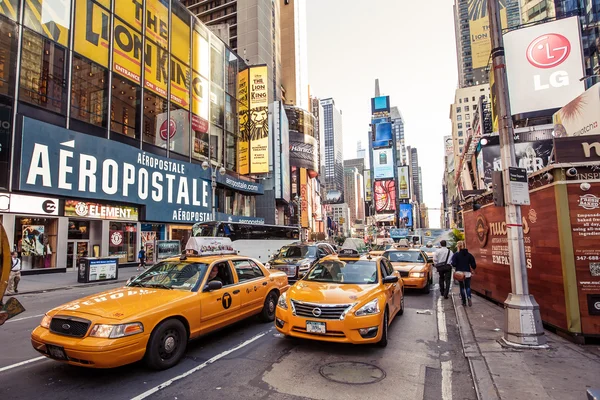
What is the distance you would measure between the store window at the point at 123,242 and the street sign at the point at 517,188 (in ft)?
86.7

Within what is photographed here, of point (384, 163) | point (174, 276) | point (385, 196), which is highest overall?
point (384, 163)

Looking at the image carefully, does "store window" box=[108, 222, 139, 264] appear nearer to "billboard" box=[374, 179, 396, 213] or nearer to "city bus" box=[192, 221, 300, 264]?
"city bus" box=[192, 221, 300, 264]

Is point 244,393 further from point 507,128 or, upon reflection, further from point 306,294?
point 507,128

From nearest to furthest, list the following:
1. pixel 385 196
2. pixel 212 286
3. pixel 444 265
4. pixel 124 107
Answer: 1. pixel 212 286
2. pixel 444 265
3. pixel 124 107
4. pixel 385 196

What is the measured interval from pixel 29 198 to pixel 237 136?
26685 millimetres

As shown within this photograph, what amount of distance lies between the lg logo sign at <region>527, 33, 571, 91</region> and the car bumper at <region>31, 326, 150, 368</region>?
22.2 meters

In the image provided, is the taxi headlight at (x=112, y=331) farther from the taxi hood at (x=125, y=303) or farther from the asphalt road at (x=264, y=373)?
the asphalt road at (x=264, y=373)

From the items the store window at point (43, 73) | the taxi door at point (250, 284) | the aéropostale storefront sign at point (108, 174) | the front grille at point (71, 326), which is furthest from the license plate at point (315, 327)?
the store window at point (43, 73)

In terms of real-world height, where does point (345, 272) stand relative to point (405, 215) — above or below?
below

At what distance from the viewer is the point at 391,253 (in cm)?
1422

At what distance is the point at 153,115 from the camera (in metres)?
30.5

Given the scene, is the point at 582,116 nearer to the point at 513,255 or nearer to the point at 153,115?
the point at 513,255

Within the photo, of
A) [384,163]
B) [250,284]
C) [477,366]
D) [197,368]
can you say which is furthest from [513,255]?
[384,163]

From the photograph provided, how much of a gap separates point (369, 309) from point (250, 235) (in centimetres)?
2103
